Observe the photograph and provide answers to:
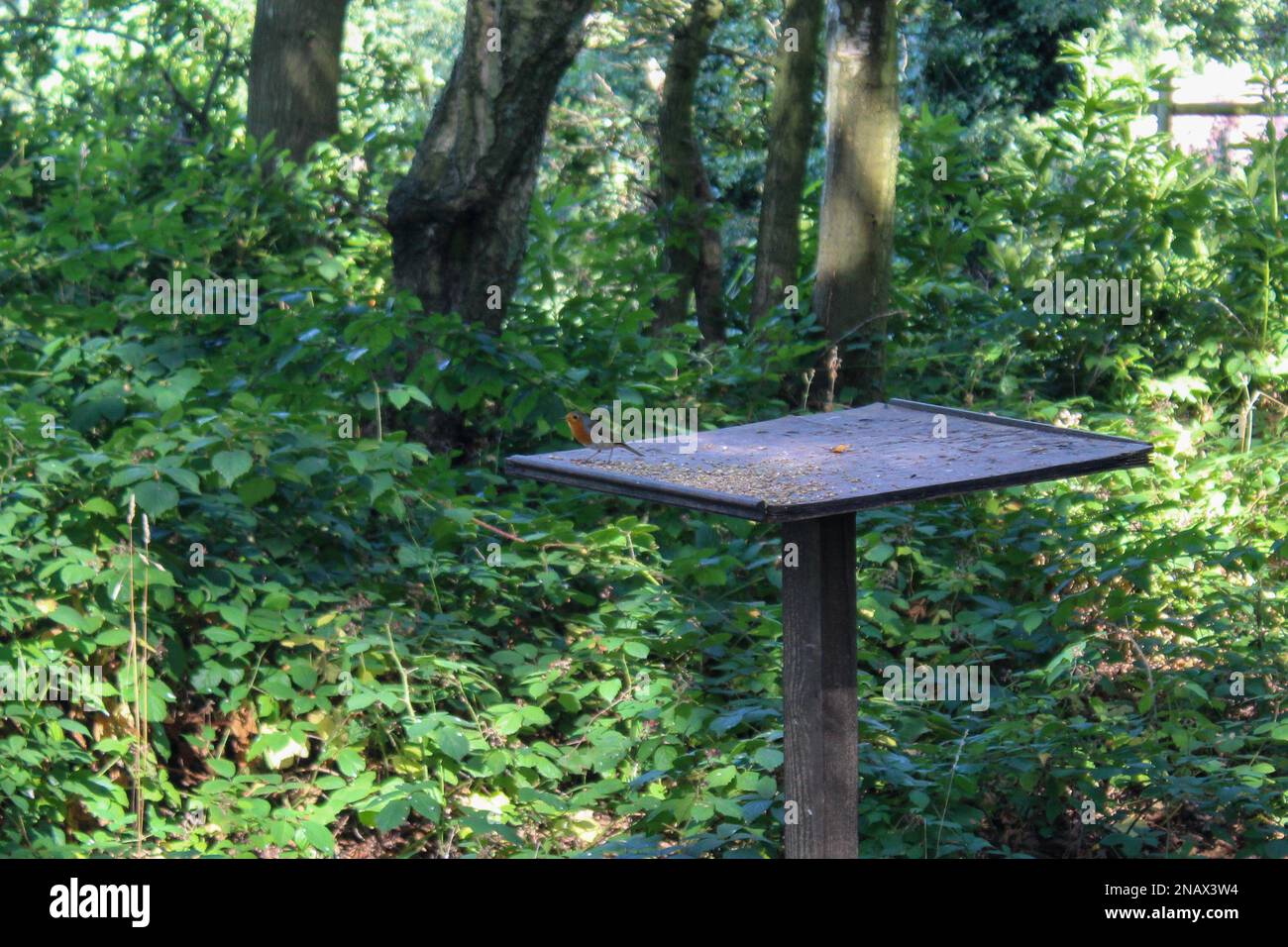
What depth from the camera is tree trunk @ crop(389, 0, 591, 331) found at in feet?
23.7

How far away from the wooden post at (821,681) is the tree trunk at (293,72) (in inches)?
274

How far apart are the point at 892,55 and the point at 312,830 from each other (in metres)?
5.39

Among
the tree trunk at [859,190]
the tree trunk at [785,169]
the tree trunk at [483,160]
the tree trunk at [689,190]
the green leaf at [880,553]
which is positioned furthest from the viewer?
the tree trunk at [689,190]

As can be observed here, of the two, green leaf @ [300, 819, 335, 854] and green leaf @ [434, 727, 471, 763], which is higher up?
green leaf @ [434, 727, 471, 763]

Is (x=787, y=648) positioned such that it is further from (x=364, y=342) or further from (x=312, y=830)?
(x=364, y=342)

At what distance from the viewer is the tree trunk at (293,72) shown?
966cm

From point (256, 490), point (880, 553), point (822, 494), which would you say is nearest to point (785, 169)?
point (880, 553)

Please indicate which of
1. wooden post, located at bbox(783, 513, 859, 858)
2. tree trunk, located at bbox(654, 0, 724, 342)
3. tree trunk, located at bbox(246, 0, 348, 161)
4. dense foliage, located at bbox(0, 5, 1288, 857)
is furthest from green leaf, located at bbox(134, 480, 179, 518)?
tree trunk, located at bbox(654, 0, 724, 342)

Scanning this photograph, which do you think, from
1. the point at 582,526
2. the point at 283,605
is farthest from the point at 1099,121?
the point at 283,605

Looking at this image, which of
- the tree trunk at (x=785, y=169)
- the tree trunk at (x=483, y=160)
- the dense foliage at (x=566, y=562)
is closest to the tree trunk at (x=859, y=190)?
the dense foliage at (x=566, y=562)

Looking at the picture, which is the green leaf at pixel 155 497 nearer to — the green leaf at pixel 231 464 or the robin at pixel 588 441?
the green leaf at pixel 231 464

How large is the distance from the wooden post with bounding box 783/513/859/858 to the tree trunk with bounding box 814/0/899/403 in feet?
14.0

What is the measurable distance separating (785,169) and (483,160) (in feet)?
8.53

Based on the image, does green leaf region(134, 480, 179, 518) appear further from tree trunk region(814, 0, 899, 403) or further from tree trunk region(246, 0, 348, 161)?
tree trunk region(246, 0, 348, 161)
